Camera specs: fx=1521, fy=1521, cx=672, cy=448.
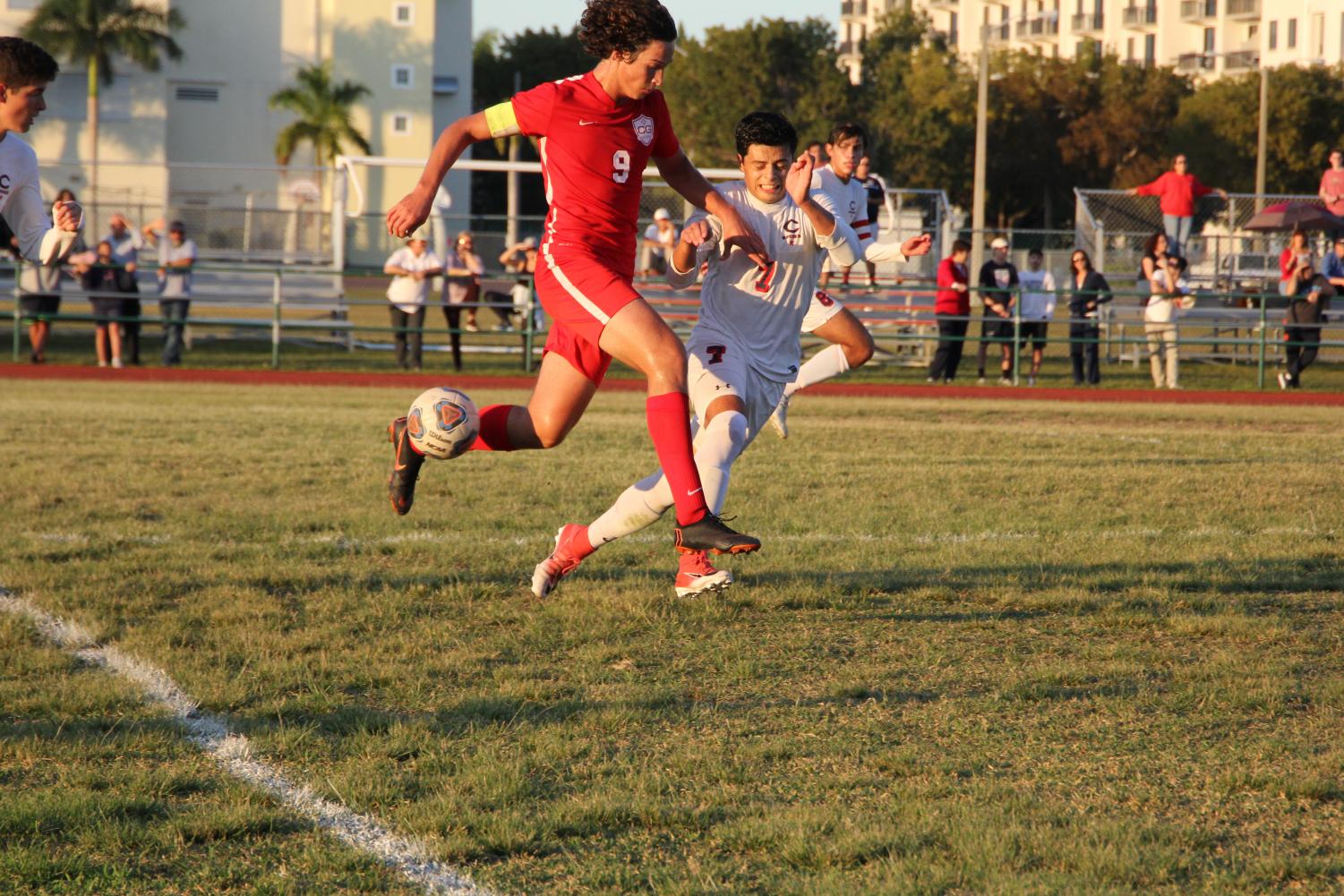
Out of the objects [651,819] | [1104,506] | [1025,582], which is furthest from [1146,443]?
[651,819]

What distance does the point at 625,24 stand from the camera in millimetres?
5211

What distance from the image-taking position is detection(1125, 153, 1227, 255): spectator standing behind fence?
2244 centimetres

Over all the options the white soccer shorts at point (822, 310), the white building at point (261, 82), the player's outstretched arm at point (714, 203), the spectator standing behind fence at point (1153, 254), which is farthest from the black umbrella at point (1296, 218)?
the white building at point (261, 82)

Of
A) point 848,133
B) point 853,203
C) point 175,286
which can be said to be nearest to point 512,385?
point 175,286

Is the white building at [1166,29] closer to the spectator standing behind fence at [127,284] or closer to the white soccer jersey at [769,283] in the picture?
the spectator standing behind fence at [127,284]

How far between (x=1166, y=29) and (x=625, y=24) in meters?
84.1

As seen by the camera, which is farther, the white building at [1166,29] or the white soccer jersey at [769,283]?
the white building at [1166,29]

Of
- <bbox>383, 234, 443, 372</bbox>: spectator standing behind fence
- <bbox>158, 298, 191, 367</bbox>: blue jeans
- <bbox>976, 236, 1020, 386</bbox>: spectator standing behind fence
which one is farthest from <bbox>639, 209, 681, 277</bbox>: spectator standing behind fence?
<bbox>158, 298, 191, 367</bbox>: blue jeans

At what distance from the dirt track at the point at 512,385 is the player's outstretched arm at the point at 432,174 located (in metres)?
12.1

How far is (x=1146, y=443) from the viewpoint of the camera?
12.1 m

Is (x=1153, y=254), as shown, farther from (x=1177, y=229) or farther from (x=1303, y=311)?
(x=1177, y=229)

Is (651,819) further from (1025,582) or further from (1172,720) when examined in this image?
(1025,582)

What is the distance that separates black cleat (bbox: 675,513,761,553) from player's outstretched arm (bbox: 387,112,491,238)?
1366mm

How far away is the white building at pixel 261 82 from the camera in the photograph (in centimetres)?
5669
